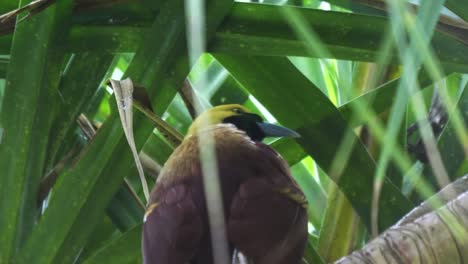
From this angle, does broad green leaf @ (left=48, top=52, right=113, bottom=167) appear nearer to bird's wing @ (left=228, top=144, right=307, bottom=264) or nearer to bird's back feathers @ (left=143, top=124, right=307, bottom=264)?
bird's back feathers @ (left=143, top=124, right=307, bottom=264)

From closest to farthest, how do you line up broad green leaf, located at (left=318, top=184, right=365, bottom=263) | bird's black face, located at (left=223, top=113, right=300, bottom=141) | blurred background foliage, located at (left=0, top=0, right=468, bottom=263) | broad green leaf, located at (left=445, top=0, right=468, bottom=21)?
broad green leaf, located at (left=445, top=0, right=468, bottom=21), blurred background foliage, located at (left=0, top=0, right=468, bottom=263), broad green leaf, located at (left=318, top=184, right=365, bottom=263), bird's black face, located at (left=223, top=113, right=300, bottom=141)

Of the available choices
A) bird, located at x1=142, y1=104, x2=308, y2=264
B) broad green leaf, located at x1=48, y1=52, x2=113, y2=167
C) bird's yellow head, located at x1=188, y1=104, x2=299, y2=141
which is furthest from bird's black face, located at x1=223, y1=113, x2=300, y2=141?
broad green leaf, located at x1=48, y1=52, x2=113, y2=167

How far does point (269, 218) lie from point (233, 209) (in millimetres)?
59

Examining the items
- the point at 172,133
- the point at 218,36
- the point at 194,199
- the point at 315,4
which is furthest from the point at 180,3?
the point at 315,4

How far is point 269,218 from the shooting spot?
4.06 feet

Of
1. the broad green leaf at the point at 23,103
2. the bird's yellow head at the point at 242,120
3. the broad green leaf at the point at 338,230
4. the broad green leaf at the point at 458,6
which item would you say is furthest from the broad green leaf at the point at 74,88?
the broad green leaf at the point at 458,6

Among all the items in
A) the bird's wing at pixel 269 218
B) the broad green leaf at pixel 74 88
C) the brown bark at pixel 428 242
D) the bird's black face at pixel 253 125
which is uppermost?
the broad green leaf at pixel 74 88

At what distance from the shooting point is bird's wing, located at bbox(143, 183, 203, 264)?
118 cm

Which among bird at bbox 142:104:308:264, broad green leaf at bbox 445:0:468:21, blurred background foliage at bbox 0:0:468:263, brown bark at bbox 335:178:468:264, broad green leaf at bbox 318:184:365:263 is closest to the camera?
brown bark at bbox 335:178:468:264

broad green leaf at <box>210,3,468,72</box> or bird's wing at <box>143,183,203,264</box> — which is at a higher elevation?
broad green leaf at <box>210,3,468,72</box>

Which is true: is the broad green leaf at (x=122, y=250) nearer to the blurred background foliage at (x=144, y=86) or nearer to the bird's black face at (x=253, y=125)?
the blurred background foliage at (x=144, y=86)

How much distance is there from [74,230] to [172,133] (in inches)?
9.4

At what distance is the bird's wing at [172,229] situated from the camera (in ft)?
3.87

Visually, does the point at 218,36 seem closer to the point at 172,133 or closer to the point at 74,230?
the point at 172,133
